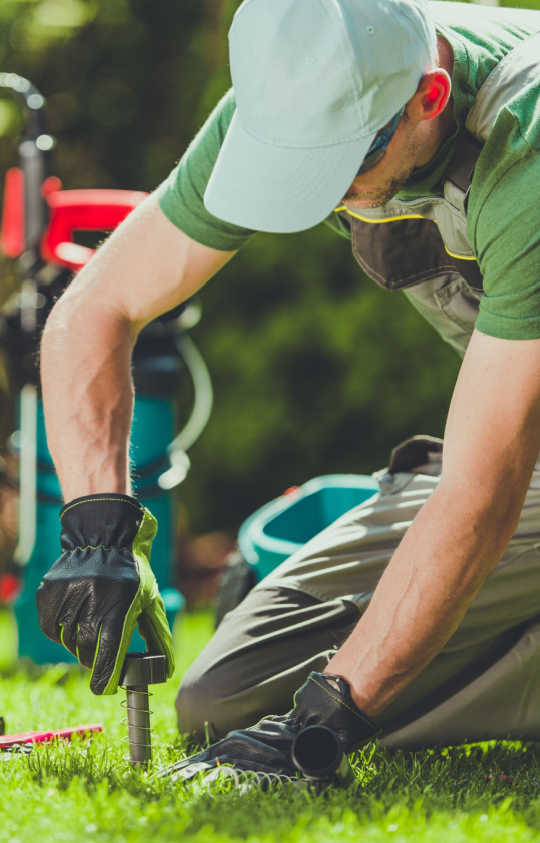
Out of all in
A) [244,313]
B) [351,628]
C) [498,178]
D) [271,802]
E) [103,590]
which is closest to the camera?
[271,802]

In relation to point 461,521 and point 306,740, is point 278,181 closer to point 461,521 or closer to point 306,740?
point 461,521

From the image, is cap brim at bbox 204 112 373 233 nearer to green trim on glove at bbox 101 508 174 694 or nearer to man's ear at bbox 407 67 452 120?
man's ear at bbox 407 67 452 120

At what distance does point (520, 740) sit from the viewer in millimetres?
2428

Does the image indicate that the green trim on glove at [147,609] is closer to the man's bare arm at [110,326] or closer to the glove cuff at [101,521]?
the glove cuff at [101,521]

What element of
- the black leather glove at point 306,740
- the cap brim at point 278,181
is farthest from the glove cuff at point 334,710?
the cap brim at point 278,181

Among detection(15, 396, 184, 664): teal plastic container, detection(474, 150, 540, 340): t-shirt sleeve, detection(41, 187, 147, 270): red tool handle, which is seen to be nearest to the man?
detection(474, 150, 540, 340): t-shirt sleeve

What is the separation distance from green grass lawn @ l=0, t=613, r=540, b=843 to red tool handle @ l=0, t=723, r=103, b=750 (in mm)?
40

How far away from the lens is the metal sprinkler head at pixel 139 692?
195 centimetres

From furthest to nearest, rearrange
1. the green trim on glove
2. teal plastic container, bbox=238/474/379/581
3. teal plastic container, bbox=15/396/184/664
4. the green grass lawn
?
1. teal plastic container, bbox=15/396/184/664
2. teal plastic container, bbox=238/474/379/581
3. the green trim on glove
4. the green grass lawn

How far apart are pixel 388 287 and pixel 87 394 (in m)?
0.71

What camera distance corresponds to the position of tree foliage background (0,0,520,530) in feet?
17.0

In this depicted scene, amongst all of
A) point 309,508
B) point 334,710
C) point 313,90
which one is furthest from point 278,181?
point 309,508

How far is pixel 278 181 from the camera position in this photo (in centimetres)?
185

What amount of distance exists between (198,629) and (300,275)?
6.24 ft
